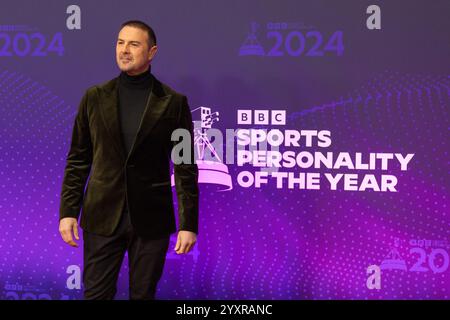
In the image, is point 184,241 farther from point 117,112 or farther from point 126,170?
point 117,112

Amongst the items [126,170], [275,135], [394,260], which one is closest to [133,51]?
[126,170]

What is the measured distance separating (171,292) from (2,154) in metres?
1.36

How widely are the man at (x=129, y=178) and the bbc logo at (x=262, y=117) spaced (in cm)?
79

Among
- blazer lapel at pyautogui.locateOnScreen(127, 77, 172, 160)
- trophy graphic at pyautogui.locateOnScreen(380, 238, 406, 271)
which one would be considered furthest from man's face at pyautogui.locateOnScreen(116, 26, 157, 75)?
trophy graphic at pyautogui.locateOnScreen(380, 238, 406, 271)

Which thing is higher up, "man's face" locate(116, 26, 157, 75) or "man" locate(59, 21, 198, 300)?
"man's face" locate(116, 26, 157, 75)

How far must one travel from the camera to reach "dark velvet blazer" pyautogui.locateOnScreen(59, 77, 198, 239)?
2404 millimetres

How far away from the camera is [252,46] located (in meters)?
3.26

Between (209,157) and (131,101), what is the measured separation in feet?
3.09

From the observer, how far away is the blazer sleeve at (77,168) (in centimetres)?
248

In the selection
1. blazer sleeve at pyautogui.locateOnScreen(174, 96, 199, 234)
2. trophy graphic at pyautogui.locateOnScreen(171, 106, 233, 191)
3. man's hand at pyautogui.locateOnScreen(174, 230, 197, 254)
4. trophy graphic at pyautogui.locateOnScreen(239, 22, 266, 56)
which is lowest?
man's hand at pyautogui.locateOnScreen(174, 230, 197, 254)

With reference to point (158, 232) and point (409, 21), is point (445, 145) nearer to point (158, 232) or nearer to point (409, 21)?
point (409, 21)

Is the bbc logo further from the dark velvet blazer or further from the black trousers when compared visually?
the black trousers

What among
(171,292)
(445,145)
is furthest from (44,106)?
(445,145)
